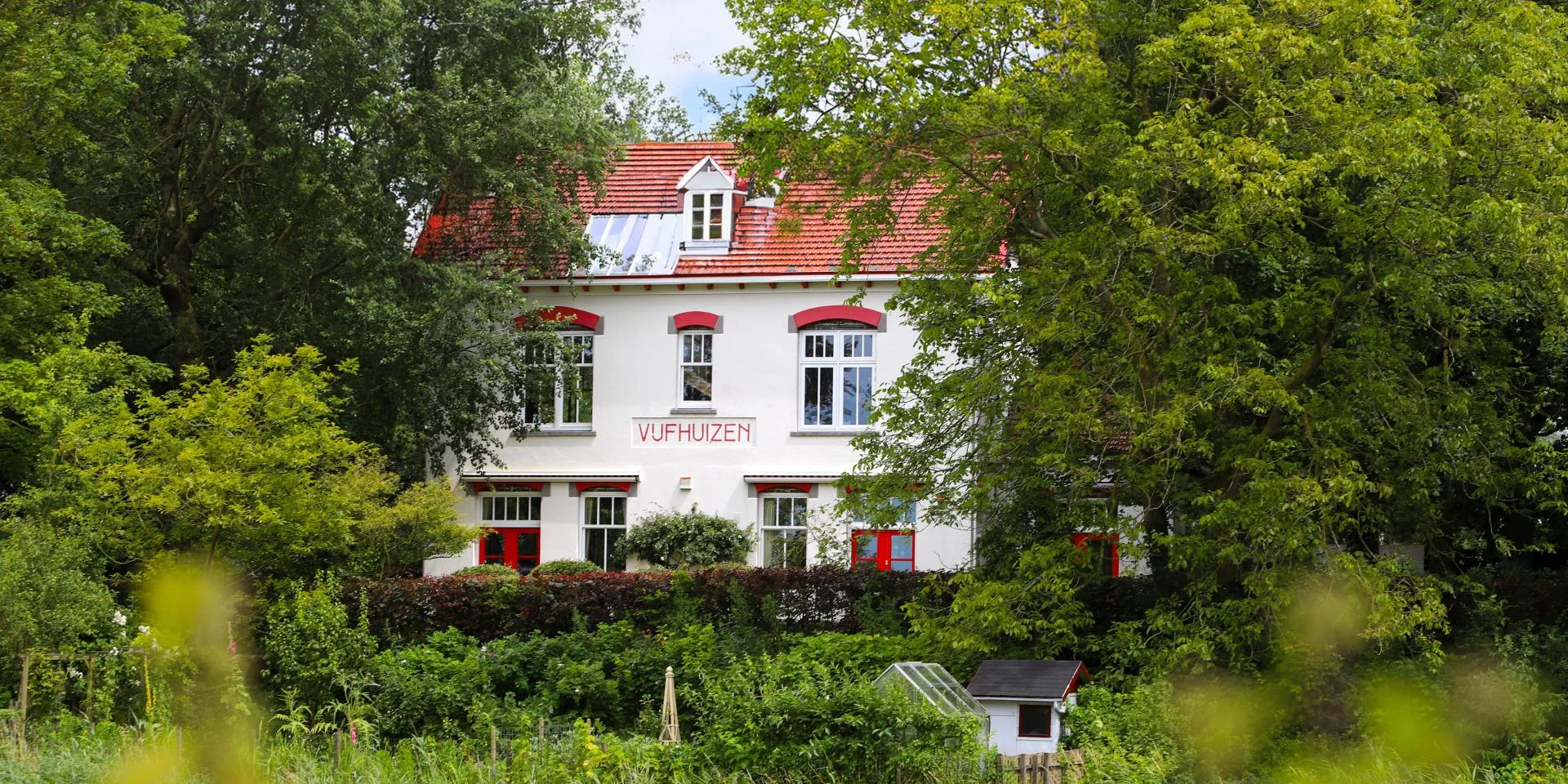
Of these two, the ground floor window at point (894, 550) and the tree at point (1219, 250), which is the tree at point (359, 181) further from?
the tree at point (1219, 250)

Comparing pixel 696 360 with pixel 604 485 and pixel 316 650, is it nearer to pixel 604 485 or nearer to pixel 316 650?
pixel 604 485

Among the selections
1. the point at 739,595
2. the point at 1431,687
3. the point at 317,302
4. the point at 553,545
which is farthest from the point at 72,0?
the point at 1431,687

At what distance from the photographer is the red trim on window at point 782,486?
27156 millimetres

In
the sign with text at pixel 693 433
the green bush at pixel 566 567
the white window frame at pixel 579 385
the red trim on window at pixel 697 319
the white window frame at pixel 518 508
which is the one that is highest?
the red trim on window at pixel 697 319

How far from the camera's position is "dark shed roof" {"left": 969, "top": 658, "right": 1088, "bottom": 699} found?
13.5 metres

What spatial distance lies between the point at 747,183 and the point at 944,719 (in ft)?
62.1

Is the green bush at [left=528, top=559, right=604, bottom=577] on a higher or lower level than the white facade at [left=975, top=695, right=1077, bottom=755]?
higher

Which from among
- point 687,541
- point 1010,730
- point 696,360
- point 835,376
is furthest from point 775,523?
point 1010,730

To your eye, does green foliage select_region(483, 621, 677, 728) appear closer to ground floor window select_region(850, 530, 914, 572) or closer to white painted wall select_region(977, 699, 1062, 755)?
white painted wall select_region(977, 699, 1062, 755)

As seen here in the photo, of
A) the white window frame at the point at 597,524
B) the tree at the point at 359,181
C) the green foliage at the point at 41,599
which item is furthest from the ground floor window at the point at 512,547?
the green foliage at the point at 41,599

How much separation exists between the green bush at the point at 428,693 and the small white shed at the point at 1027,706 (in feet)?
16.0

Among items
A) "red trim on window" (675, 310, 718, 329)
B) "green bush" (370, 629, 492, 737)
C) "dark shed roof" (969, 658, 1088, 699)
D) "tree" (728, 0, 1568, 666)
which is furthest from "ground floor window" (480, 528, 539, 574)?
"dark shed roof" (969, 658, 1088, 699)

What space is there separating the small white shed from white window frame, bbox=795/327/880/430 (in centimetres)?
1361

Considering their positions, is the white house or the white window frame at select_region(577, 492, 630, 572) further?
the white window frame at select_region(577, 492, 630, 572)
